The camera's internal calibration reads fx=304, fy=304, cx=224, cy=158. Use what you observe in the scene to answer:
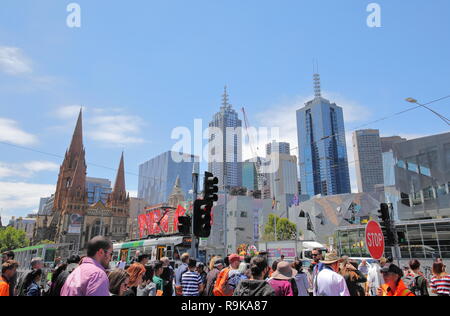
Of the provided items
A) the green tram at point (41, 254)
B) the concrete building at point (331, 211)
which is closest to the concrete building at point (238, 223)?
the concrete building at point (331, 211)

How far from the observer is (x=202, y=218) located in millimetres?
8906

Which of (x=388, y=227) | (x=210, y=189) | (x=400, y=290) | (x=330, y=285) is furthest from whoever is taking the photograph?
(x=388, y=227)

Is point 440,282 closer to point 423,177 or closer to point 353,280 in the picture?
point 353,280

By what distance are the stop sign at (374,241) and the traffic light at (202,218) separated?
501cm

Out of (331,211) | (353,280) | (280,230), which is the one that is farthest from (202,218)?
(331,211)

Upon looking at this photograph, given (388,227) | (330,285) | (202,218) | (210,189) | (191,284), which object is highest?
(210,189)

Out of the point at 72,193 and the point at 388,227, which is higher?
the point at 72,193

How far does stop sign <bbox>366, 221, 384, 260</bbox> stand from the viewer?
9461mm

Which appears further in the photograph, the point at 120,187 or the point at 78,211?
the point at 120,187

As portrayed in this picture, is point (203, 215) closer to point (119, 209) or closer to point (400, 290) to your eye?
point (400, 290)

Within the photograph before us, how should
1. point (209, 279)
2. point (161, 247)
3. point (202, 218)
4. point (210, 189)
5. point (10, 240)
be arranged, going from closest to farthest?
point (209, 279)
point (202, 218)
point (210, 189)
point (161, 247)
point (10, 240)

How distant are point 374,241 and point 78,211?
103 m

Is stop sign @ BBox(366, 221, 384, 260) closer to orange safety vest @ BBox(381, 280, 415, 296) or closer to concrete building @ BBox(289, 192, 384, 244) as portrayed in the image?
orange safety vest @ BBox(381, 280, 415, 296)

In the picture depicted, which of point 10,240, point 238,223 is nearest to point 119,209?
point 10,240
